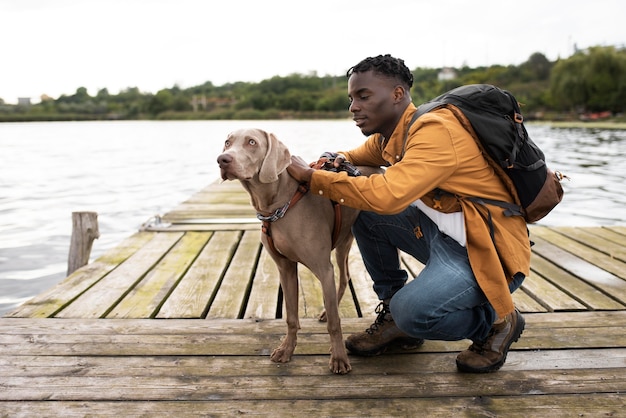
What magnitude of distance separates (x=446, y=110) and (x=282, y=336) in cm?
166

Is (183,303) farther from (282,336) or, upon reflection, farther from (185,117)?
(185,117)

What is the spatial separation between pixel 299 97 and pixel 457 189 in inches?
3251

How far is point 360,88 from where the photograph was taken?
8.92 feet

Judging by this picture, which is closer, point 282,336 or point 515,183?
point 515,183

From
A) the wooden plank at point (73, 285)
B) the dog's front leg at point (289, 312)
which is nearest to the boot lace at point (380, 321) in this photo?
the dog's front leg at point (289, 312)

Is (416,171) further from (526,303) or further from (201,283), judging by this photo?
(201,283)

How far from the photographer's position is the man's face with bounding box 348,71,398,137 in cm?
271

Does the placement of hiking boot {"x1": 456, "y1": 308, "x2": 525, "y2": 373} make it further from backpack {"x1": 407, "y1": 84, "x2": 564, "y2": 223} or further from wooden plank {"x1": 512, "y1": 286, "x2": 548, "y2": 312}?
wooden plank {"x1": 512, "y1": 286, "x2": 548, "y2": 312}

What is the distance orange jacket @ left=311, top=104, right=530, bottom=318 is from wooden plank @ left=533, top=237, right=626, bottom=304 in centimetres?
181

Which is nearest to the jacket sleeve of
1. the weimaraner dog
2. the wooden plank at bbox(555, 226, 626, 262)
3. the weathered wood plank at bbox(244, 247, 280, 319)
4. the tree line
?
the weimaraner dog

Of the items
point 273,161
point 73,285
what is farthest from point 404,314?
point 73,285

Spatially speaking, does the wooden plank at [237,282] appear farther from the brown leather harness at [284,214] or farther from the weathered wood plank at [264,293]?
the brown leather harness at [284,214]

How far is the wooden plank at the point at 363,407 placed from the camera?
7.73ft

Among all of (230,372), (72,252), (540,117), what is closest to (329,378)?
(230,372)
